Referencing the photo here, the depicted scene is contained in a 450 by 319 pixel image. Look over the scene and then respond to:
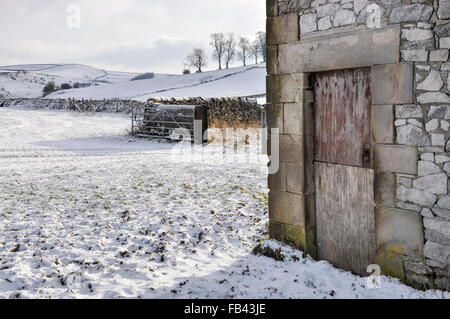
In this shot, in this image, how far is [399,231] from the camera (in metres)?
4.36

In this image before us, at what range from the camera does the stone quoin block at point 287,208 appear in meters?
5.33

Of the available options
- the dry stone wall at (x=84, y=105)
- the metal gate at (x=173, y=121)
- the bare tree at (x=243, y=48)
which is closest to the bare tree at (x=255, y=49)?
the bare tree at (x=243, y=48)

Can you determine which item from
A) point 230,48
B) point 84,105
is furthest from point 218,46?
point 84,105

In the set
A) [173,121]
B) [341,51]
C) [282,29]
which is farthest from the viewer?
[173,121]

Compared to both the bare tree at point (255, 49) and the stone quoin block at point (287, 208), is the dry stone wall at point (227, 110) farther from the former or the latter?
the bare tree at point (255, 49)

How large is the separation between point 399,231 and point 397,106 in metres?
1.36

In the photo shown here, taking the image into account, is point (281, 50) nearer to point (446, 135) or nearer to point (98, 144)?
point (446, 135)

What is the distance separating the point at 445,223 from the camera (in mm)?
3996

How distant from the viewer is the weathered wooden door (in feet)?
15.4

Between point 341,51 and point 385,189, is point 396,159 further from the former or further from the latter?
point 341,51

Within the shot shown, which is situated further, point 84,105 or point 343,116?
point 84,105

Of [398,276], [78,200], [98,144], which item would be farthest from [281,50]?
[98,144]

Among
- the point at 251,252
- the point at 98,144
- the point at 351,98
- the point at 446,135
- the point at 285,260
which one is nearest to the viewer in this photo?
the point at 446,135
